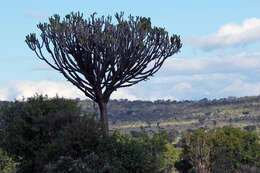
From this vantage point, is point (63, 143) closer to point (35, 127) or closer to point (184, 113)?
point (35, 127)

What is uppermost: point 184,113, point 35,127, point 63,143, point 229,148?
point 184,113

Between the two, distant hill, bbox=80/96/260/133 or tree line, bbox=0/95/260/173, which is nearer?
tree line, bbox=0/95/260/173

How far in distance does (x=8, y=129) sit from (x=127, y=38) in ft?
31.8

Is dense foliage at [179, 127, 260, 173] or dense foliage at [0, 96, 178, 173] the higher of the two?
dense foliage at [0, 96, 178, 173]

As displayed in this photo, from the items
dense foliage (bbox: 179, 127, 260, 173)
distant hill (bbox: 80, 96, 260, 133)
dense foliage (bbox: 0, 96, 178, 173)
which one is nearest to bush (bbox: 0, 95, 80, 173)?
dense foliage (bbox: 0, 96, 178, 173)

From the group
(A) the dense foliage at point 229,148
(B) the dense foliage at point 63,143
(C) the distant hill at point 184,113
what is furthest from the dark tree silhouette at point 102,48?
(C) the distant hill at point 184,113

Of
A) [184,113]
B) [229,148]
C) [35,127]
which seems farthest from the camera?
[184,113]

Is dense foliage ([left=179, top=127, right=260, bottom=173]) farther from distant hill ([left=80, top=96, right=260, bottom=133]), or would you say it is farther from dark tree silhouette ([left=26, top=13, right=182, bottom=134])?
distant hill ([left=80, top=96, right=260, bottom=133])

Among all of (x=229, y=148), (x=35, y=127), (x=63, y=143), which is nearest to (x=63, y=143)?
(x=63, y=143)

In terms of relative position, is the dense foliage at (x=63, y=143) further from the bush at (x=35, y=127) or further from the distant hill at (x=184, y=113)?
the distant hill at (x=184, y=113)

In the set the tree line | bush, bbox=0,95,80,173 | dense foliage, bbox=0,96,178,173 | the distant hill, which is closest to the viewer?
dense foliage, bbox=0,96,178,173

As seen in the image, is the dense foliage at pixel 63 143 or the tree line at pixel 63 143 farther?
the tree line at pixel 63 143

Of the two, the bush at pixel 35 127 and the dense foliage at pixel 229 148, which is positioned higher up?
the bush at pixel 35 127

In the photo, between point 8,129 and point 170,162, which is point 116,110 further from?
point 8,129
